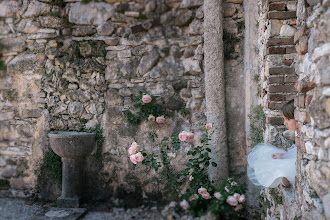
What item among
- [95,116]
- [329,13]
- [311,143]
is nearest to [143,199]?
[95,116]

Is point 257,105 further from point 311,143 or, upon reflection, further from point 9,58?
point 9,58

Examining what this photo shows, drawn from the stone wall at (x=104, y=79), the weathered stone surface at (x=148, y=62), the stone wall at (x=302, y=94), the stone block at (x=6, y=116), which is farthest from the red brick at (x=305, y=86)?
the stone block at (x=6, y=116)

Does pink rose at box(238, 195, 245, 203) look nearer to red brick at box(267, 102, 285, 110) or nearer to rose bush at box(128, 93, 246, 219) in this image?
rose bush at box(128, 93, 246, 219)

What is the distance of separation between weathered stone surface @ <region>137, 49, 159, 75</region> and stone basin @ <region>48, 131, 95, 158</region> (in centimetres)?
105

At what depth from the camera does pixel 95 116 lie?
4.07m

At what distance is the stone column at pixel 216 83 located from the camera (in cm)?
349

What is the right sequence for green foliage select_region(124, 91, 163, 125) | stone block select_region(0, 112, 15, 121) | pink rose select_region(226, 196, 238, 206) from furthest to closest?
stone block select_region(0, 112, 15, 121), green foliage select_region(124, 91, 163, 125), pink rose select_region(226, 196, 238, 206)

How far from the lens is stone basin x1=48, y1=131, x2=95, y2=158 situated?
3.69 m

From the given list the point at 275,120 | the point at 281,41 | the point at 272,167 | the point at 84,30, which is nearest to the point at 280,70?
the point at 281,41

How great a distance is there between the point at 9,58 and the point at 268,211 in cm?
382

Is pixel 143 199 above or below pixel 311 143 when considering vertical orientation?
below

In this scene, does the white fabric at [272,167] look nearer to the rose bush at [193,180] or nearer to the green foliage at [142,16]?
the rose bush at [193,180]

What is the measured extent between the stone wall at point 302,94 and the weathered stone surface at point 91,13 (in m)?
2.15

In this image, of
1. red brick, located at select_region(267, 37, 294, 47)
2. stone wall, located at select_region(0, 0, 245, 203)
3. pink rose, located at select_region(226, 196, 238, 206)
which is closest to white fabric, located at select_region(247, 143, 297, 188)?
pink rose, located at select_region(226, 196, 238, 206)
